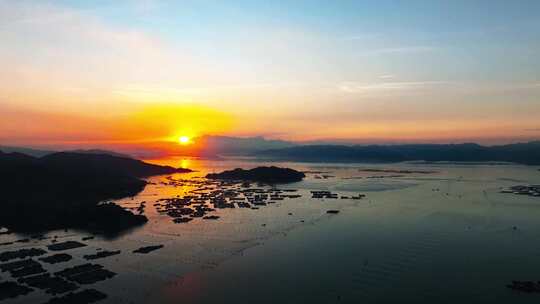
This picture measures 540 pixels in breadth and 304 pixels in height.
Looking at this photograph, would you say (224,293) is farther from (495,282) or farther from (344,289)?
(495,282)

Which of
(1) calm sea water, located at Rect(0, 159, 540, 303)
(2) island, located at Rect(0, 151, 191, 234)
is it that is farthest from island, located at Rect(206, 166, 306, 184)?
(1) calm sea water, located at Rect(0, 159, 540, 303)

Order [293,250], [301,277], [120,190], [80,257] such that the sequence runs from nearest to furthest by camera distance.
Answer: [301,277]
[80,257]
[293,250]
[120,190]

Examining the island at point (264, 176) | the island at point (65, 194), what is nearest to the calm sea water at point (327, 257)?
the island at point (65, 194)

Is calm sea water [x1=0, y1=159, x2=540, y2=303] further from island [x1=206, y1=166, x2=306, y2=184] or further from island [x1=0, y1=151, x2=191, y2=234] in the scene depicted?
island [x1=206, y1=166, x2=306, y2=184]

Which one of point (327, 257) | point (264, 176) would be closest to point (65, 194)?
point (264, 176)

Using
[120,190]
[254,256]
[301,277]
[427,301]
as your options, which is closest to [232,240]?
[254,256]

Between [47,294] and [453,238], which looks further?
[453,238]
